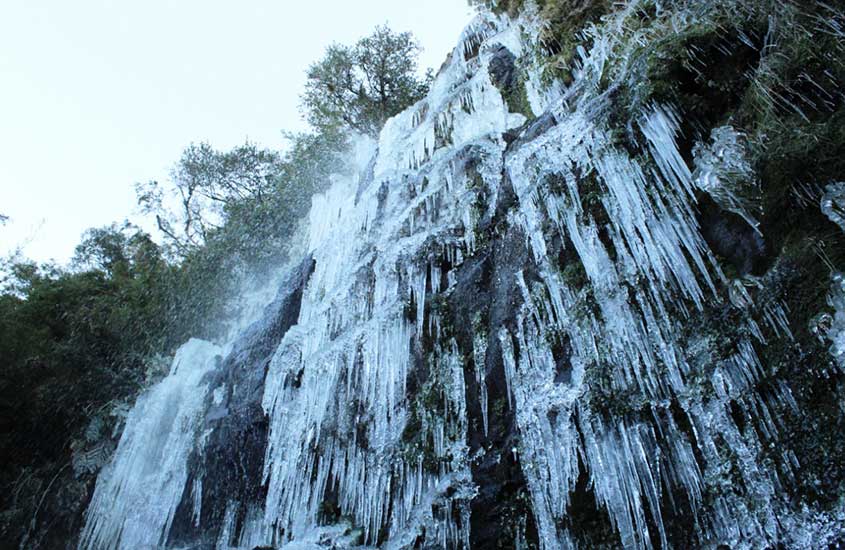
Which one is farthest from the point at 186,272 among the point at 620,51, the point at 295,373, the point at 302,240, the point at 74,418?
the point at 620,51

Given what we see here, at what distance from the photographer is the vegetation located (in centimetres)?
916

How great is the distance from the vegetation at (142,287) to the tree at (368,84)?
3cm

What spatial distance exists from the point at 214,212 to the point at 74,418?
28.3 feet

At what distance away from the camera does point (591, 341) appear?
14.4 ft

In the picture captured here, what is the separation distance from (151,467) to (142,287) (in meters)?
5.01

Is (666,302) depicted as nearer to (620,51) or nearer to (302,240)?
(620,51)

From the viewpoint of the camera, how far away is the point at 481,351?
536cm

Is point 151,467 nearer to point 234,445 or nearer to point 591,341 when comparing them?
point 234,445

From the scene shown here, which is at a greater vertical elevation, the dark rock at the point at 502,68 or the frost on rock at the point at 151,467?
the dark rock at the point at 502,68

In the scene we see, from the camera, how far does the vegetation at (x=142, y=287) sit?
30.1 feet

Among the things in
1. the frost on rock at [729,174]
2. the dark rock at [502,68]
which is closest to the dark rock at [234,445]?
the dark rock at [502,68]

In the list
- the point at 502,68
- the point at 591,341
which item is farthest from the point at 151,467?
the point at 502,68

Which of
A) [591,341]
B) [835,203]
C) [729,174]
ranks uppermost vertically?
[729,174]

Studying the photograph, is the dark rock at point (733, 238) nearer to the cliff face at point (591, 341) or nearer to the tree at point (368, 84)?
the cliff face at point (591, 341)
